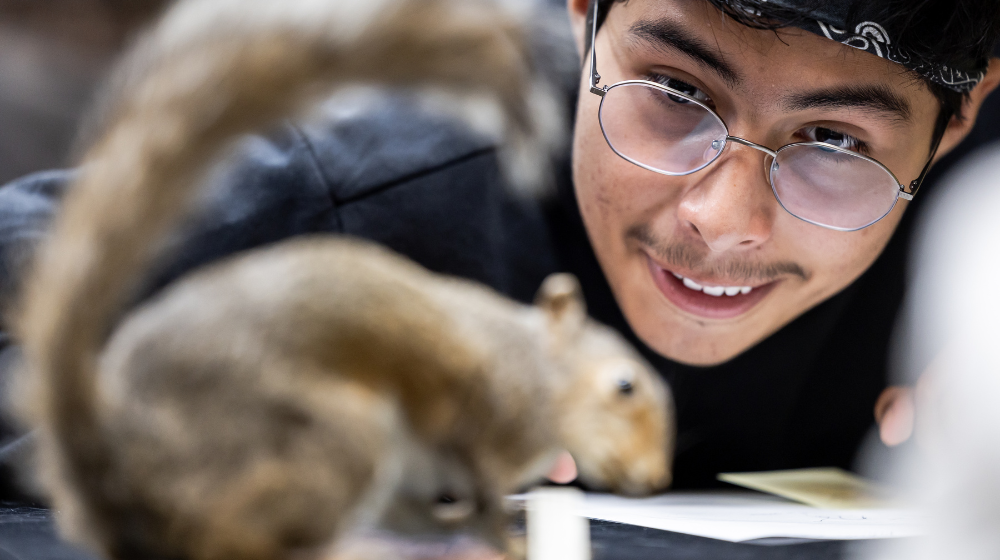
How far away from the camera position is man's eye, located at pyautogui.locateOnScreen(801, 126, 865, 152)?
2.87 ft

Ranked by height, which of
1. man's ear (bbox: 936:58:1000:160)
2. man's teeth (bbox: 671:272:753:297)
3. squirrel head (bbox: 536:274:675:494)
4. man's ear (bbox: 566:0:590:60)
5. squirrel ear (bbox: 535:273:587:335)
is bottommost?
squirrel head (bbox: 536:274:675:494)

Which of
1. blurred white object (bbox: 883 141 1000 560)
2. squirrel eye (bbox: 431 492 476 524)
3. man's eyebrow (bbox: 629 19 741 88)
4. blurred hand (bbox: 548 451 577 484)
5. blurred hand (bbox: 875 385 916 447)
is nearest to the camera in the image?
blurred white object (bbox: 883 141 1000 560)

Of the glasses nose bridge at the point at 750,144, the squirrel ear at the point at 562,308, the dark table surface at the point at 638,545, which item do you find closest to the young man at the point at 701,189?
the glasses nose bridge at the point at 750,144

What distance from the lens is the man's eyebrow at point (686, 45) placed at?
83cm

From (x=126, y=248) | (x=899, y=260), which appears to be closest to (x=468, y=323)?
(x=126, y=248)

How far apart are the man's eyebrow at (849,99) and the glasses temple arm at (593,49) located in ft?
0.77

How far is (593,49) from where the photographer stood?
0.98m

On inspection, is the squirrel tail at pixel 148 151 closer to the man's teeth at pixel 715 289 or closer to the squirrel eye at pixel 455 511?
the squirrel eye at pixel 455 511

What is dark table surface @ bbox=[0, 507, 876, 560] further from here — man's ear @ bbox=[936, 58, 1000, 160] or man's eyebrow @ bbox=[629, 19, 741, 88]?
man's ear @ bbox=[936, 58, 1000, 160]

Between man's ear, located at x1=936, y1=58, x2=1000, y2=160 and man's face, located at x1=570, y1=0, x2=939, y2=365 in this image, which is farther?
man's ear, located at x1=936, y1=58, x2=1000, y2=160

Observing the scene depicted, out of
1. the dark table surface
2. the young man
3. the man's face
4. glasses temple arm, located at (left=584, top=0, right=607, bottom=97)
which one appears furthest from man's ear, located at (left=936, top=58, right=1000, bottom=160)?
the dark table surface

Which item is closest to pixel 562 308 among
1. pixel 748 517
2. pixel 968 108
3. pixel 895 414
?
pixel 748 517

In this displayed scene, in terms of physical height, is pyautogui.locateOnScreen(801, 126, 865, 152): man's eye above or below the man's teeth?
above

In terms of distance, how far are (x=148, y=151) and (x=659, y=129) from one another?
61 centimetres
